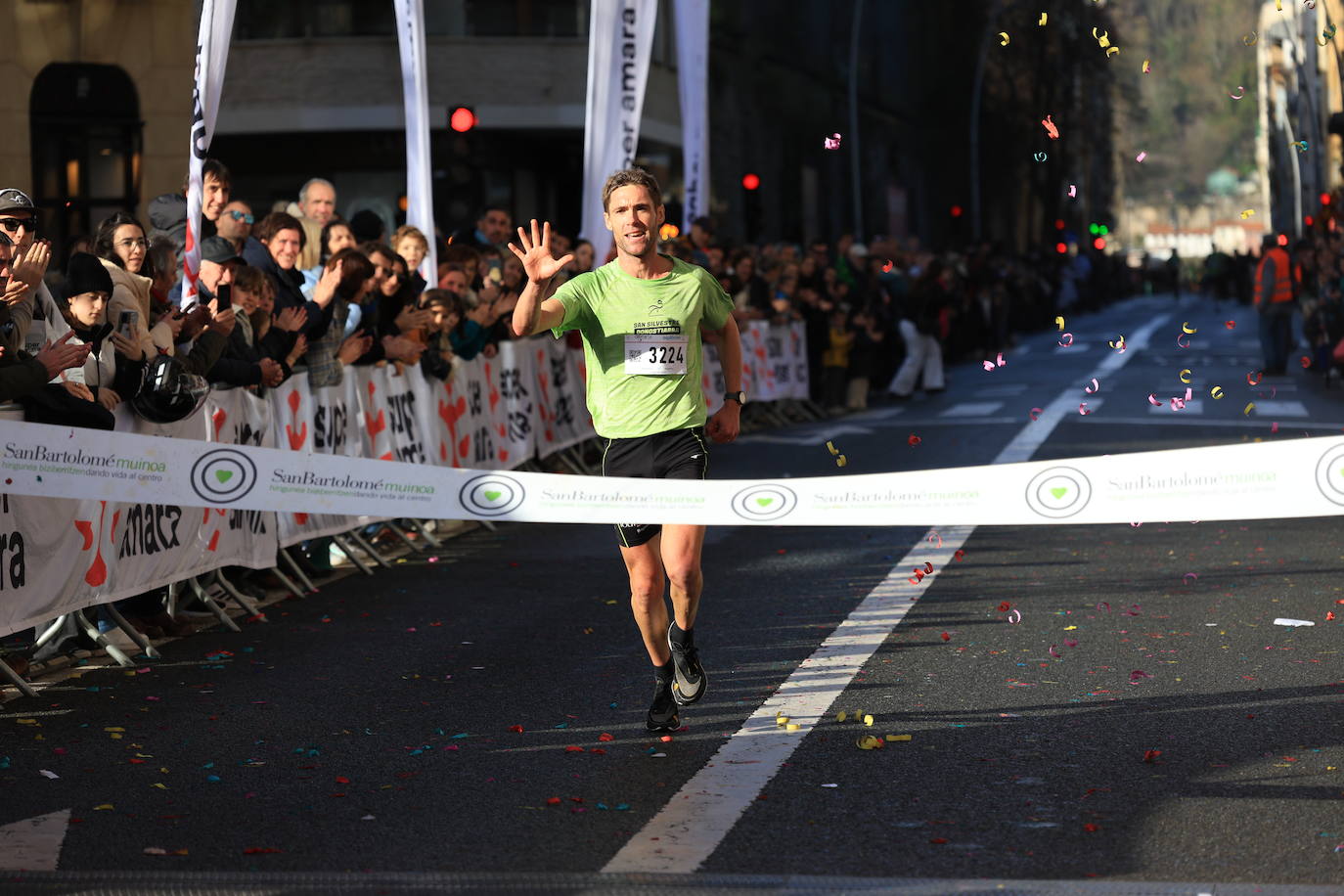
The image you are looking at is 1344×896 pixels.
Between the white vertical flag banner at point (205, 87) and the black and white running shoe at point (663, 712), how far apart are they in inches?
208

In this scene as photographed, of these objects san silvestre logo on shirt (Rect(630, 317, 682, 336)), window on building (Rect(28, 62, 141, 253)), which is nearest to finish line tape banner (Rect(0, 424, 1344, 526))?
san silvestre logo on shirt (Rect(630, 317, 682, 336))

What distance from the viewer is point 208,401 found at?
34.4 feet

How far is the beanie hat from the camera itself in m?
9.16

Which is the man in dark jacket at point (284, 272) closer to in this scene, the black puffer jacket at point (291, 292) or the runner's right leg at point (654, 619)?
the black puffer jacket at point (291, 292)

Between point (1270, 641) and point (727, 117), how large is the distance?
126 ft

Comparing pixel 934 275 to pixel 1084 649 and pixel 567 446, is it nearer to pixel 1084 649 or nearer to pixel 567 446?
pixel 567 446

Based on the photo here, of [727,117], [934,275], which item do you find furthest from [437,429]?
[727,117]

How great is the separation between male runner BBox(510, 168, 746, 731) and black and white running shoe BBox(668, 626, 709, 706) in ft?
0.17

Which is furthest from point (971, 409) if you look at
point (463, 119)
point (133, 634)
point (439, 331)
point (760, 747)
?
point (760, 747)

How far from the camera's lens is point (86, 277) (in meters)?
9.17

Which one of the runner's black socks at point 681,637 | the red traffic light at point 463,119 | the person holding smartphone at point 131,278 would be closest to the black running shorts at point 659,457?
the runner's black socks at point 681,637

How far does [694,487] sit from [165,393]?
330 centimetres

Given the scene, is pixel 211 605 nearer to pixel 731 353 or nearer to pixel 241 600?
pixel 241 600

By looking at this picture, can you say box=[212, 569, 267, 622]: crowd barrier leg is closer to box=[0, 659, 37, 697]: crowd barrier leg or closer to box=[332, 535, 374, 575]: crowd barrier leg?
box=[332, 535, 374, 575]: crowd barrier leg
